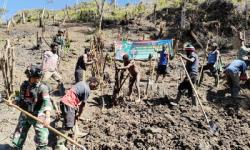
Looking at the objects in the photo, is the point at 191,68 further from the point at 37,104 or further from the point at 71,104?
the point at 37,104

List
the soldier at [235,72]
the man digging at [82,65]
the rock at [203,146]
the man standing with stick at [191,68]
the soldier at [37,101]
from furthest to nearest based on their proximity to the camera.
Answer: the man digging at [82,65], the soldier at [235,72], the man standing with stick at [191,68], the rock at [203,146], the soldier at [37,101]

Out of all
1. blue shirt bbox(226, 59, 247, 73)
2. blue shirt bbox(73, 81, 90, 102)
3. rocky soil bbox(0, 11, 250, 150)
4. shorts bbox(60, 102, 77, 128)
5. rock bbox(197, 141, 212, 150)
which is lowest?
rock bbox(197, 141, 212, 150)

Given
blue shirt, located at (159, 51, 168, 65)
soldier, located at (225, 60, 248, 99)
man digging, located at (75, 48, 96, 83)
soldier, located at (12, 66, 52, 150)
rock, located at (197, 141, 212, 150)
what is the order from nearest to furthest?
soldier, located at (12, 66, 52, 150), rock, located at (197, 141, 212, 150), soldier, located at (225, 60, 248, 99), man digging, located at (75, 48, 96, 83), blue shirt, located at (159, 51, 168, 65)

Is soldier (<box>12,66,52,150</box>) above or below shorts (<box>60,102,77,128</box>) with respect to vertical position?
above

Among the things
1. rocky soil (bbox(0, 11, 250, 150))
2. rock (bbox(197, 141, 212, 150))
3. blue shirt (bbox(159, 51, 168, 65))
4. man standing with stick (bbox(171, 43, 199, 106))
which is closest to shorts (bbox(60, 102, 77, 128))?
rocky soil (bbox(0, 11, 250, 150))

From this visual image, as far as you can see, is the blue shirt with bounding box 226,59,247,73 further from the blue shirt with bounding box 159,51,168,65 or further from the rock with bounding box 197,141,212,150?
the blue shirt with bounding box 159,51,168,65

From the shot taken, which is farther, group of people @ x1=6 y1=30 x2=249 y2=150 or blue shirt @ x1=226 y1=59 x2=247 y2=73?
blue shirt @ x1=226 y1=59 x2=247 y2=73

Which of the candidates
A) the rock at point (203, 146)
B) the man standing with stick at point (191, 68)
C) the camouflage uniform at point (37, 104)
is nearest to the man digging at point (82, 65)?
the man standing with stick at point (191, 68)

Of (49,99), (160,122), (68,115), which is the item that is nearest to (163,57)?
(160,122)

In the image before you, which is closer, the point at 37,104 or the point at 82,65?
the point at 37,104

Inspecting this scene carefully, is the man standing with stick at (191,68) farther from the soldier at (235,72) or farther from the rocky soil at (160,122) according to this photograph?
the soldier at (235,72)

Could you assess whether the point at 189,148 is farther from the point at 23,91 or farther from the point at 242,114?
the point at 23,91

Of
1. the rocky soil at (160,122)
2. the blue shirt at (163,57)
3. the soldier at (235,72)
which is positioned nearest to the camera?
the rocky soil at (160,122)

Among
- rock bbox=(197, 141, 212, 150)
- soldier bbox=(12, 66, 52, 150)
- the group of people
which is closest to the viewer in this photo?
soldier bbox=(12, 66, 52, 150)
